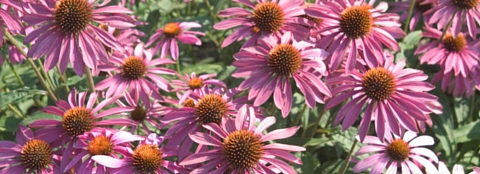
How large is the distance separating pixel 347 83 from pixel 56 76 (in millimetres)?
1631

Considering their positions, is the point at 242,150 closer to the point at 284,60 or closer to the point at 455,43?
the point at 284,60

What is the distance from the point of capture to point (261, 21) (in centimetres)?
245

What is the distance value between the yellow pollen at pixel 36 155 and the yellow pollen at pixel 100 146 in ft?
0.70

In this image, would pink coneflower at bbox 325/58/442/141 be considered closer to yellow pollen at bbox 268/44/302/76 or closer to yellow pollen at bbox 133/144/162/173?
yellow pollen at bbox 268/44/302/76

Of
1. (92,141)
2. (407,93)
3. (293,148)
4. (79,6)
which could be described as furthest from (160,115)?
(407,93)

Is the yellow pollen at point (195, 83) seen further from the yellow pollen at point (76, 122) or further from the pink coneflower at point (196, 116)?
the yellow pollen at point (76, 122)

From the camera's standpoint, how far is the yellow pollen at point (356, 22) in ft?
7.44

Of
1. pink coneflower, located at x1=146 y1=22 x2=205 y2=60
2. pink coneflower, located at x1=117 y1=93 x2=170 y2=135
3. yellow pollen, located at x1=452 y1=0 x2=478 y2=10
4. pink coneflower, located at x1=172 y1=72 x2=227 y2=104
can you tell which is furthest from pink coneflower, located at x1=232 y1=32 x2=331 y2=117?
yellow pollen, located at x1=452 y1=0 x2=478 y2=10

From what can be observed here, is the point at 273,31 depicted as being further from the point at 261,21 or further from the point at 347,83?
the point at 347,83

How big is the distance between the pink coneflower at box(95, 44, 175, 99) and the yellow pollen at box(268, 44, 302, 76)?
24.6 inches

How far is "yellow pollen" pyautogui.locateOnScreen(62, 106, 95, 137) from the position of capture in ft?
7.14

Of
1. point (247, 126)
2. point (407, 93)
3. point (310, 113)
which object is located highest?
point (407, 93)

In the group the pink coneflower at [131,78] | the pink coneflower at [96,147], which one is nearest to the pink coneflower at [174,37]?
the pink coneflower at [131,78]

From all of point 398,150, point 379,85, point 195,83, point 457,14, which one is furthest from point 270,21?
point 457,14
